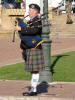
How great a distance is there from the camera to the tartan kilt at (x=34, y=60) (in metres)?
8.87

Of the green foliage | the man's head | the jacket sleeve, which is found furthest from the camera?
the green foliage

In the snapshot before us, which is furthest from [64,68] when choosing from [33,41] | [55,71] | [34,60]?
[33,41]

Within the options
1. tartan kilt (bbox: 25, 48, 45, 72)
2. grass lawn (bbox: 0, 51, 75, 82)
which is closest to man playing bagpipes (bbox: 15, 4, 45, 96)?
tartan kilt (bbox: 25, 48, 45, 72)

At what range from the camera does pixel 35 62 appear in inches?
350

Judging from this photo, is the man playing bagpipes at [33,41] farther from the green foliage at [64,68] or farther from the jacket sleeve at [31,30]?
the green foliage at [64,68]

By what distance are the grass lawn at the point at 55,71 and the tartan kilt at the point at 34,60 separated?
2738mm

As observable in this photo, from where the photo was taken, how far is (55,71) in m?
12.8

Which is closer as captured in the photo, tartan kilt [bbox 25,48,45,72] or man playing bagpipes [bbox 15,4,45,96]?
man playing bagpipes [bbox 15,4,45,96]

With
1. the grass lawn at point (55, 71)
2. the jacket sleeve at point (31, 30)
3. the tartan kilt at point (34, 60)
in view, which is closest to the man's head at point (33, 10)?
the jacket sleeve at point (31, 30)

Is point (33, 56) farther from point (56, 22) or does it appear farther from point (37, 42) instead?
point (56, 22)

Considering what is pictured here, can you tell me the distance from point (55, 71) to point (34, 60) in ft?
13.1

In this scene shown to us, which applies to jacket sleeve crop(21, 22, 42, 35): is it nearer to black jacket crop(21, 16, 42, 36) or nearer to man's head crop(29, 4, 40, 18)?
black jacket crop(21, 16, 42, 36)

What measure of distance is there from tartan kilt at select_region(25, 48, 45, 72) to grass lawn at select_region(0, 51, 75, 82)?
8.98 feet

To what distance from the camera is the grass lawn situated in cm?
1184
